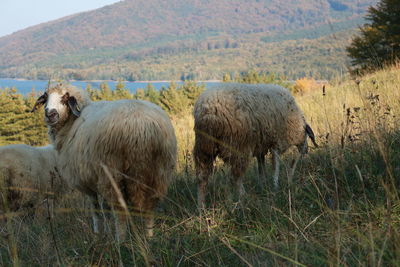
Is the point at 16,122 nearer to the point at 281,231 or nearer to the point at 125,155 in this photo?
the point at 125,155

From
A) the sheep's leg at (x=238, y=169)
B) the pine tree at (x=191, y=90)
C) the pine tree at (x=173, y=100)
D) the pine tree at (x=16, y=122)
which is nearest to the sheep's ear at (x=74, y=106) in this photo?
the sheep's leg at (x=238, y=169)

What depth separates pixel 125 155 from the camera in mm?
3092

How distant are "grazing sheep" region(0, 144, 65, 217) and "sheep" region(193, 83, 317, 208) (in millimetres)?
2028

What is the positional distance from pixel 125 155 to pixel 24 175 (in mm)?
2826

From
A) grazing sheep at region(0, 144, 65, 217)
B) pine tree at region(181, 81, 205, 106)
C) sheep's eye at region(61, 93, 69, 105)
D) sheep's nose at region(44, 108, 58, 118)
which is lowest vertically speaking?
pine tree at region(181, 81, 205, 106)

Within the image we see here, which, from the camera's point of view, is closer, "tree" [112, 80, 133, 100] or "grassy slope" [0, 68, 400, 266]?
"grassy slope" [0, 68, 400, 266]

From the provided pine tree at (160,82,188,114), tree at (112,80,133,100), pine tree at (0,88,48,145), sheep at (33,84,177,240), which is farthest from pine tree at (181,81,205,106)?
sheep at (33,84,177,240)

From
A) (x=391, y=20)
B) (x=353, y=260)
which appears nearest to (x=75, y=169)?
(x=353, y=260)

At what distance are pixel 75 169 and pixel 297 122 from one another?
278 cm

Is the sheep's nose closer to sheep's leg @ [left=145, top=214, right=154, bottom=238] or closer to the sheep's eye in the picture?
the sheep's eye

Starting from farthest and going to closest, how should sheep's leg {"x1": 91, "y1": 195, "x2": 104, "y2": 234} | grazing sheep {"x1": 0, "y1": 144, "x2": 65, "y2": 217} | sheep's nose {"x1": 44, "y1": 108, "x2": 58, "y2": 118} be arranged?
grazing sheep {"x1": 0, "y1": 144, "x2": 65, "y2": 217} → sheep's nose {"x1": 44, "y1": 108, "x2": 58, "y2": 118} → sheep's leg {"x1": 91, "y1": 195, "x2": 104, "y2": 234}

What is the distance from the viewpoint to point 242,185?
4090 mm

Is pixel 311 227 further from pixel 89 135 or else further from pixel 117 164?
pixel 89 135

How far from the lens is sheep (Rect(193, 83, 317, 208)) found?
161 inches
